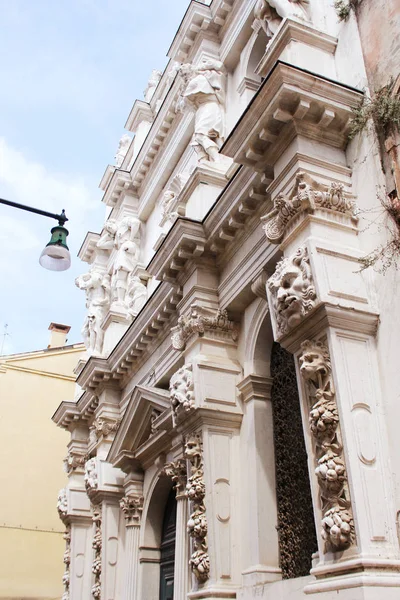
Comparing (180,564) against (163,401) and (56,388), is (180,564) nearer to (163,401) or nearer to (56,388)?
(163,401)

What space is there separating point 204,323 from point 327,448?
3387mm

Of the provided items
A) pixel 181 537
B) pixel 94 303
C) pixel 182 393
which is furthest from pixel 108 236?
pixel 181 537

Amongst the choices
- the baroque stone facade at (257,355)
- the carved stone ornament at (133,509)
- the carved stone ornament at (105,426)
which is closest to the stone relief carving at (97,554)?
the baroque stone facade at (257,355)

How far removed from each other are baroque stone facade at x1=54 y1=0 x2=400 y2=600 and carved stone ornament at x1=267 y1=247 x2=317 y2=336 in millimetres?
20

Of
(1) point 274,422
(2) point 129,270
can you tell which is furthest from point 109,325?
(1) point 274,422

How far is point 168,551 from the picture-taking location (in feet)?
34.4

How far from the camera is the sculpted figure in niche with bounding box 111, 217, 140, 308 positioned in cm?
1438

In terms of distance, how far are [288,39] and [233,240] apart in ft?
8.48

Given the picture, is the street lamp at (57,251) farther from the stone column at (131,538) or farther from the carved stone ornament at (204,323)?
the stone column at (131,538)

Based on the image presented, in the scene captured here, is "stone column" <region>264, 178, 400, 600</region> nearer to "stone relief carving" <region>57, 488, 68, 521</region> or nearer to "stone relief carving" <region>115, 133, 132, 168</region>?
"stone relief carving" <region>57, 488, 68, 521</region>

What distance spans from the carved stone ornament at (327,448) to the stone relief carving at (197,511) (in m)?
2.43

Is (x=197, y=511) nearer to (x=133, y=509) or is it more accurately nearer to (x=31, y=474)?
(x=133, y=509)

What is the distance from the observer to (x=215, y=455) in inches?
305

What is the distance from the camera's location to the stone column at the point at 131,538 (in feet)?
34.7
